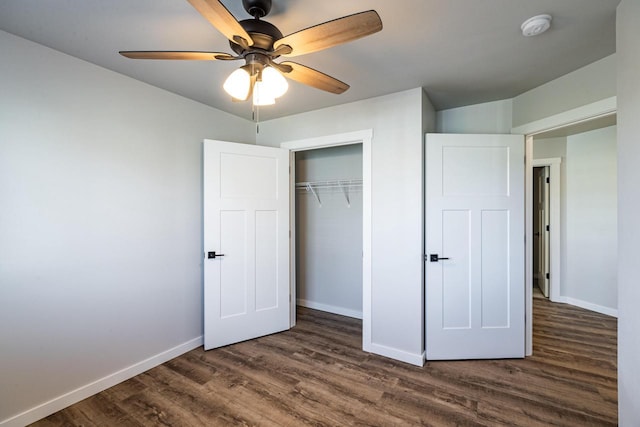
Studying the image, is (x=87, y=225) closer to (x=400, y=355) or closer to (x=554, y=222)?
(x=400, y=355)

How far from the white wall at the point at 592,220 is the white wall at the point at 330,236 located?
2992 millimetres

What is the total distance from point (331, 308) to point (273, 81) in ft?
10.0

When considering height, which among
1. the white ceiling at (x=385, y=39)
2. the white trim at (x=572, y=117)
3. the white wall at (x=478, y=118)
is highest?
the white ceiling at (x=385, y=39)

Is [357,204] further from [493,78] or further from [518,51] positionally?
[518,51]

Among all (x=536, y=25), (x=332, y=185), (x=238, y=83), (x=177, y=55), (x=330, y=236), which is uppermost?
(x=536, y=25)

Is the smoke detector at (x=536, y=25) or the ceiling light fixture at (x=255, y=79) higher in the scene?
the smoke detector at (x=536, y=25)

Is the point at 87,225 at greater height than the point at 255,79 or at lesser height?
lesser

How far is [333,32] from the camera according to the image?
1.17 metres

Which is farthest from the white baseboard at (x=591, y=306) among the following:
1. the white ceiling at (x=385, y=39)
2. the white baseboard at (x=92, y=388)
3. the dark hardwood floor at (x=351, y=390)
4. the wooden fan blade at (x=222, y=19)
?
the wooden fan blade at (x=222, y=19)

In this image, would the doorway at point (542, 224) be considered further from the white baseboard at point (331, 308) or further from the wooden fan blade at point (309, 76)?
the wooden fan blade at point (309, 76)

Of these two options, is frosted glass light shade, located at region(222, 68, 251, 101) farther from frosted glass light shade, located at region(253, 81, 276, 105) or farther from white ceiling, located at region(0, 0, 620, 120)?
white ceiling, located at region(0, 0, 620, 120)

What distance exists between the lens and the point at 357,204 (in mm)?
3615

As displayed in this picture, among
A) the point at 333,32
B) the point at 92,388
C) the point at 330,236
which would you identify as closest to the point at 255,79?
the point at 333,32

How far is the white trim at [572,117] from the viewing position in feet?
6.28
